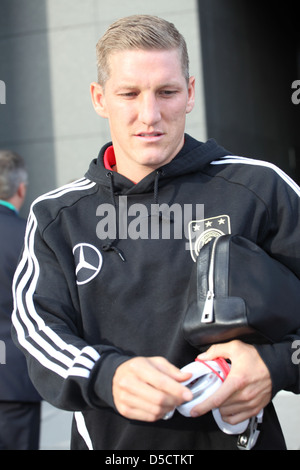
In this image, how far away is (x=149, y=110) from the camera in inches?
A: 78.2

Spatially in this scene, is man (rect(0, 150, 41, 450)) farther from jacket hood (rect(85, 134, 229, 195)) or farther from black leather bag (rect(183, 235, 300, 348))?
black leather bag (rect(183, 235, 300, 348))

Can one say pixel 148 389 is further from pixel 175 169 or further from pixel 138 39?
pixel 138 39

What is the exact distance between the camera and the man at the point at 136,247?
1944 mm

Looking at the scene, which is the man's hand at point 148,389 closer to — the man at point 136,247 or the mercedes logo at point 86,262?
the man at point 136,247

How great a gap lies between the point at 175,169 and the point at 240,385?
0.76 metres

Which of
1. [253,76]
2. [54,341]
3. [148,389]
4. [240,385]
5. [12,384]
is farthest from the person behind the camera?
[253,76]

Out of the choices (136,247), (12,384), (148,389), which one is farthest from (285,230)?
(12,384)

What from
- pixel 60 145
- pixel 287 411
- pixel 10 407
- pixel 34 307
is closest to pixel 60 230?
pixel 34 307

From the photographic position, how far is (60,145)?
28.3 feet

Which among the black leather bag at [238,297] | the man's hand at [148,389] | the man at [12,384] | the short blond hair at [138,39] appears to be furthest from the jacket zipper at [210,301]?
the man at [12,384]

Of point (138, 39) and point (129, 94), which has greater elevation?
point (138, 39)

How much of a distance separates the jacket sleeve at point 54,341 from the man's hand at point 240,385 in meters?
0.26

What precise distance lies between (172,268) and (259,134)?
29.5 feet

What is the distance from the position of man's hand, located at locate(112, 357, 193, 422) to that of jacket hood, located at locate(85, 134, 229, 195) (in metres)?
0.65
